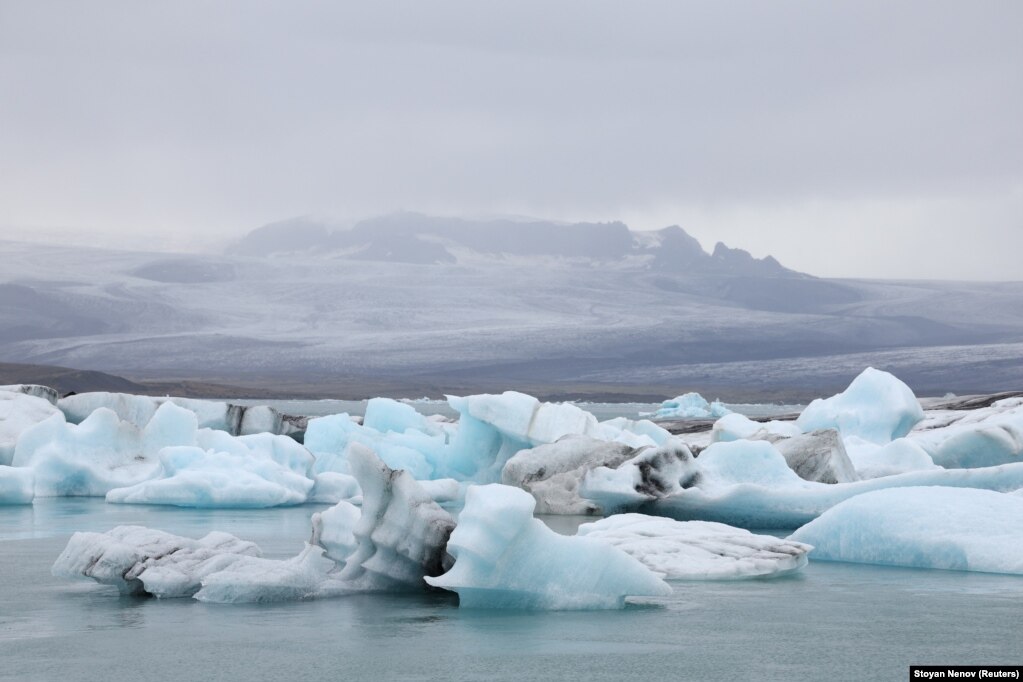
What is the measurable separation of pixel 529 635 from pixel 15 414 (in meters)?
13.3

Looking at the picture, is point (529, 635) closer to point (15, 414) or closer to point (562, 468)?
point (562, 468)

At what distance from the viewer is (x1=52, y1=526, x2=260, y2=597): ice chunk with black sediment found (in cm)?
741

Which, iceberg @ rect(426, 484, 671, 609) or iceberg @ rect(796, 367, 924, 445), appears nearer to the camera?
iceberg @ rect(426, 484, 671, 609)

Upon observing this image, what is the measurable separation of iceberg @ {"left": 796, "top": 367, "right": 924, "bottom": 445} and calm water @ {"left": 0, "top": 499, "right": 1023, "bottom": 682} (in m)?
10.7

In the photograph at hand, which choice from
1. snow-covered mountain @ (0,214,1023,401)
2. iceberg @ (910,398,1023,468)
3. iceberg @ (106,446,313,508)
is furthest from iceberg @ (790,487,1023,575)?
snow-covered mountain @ (0,214,1023,401)

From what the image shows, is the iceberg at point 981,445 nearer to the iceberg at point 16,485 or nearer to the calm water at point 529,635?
the calm water at point 529,635

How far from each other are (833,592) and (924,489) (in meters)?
1.74

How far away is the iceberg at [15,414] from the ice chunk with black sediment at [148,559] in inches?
365

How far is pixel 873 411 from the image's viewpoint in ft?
62.8

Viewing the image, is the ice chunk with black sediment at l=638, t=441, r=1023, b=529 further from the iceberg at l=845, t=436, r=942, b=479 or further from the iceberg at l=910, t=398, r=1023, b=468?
the iceberg at l=910, t=398, r=1023, b=468

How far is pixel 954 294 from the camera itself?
13175cm

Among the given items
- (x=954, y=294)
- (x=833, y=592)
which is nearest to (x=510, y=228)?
(x=954, y=294)

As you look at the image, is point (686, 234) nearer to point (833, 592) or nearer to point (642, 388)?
point (642, 388)

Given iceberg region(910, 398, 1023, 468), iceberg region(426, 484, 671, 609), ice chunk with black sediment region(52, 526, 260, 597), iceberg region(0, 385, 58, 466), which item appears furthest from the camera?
iceberg region(0, 385, 58, 466)
